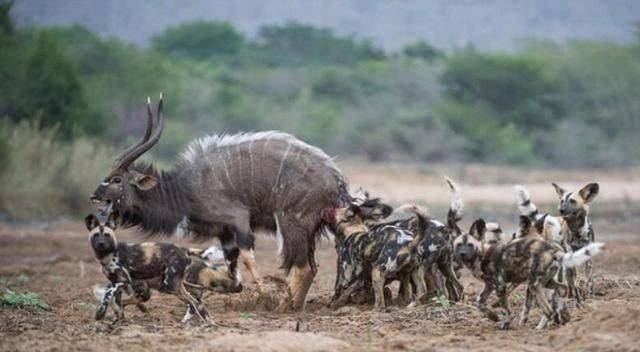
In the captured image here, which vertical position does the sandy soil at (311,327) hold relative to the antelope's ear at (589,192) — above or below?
below

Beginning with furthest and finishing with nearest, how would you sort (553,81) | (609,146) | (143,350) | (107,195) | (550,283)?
(553,81) < (609,146) < (107,195) < (550,283) < (143,350)

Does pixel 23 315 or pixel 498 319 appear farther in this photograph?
pixel 23 315

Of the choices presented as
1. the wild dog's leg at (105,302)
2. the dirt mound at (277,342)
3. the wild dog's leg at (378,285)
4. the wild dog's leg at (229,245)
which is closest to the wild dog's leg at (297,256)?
the wild dog's leg at (229,245)

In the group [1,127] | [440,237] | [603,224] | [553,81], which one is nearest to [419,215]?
[440,237]

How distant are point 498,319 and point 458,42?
83.8 m

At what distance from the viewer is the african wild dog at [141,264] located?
414 inches

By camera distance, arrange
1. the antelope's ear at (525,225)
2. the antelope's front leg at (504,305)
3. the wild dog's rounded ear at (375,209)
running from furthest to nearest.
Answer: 1. the wild dog's rounded ear at (375,209)
2. the antelope's ear at (525,225)
3. the antelope's front leg at (504,305)

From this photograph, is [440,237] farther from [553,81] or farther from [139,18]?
[139,18]

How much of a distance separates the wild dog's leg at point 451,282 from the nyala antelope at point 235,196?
4.47 feet

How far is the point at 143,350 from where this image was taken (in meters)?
8.76

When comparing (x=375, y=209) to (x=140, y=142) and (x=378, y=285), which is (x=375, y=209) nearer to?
(x=378, y=285)

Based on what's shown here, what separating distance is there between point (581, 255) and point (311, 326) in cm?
233

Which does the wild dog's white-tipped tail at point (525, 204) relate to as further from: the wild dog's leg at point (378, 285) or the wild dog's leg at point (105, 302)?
the wild dog's leg at point (105, 302)

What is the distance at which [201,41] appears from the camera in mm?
67812
